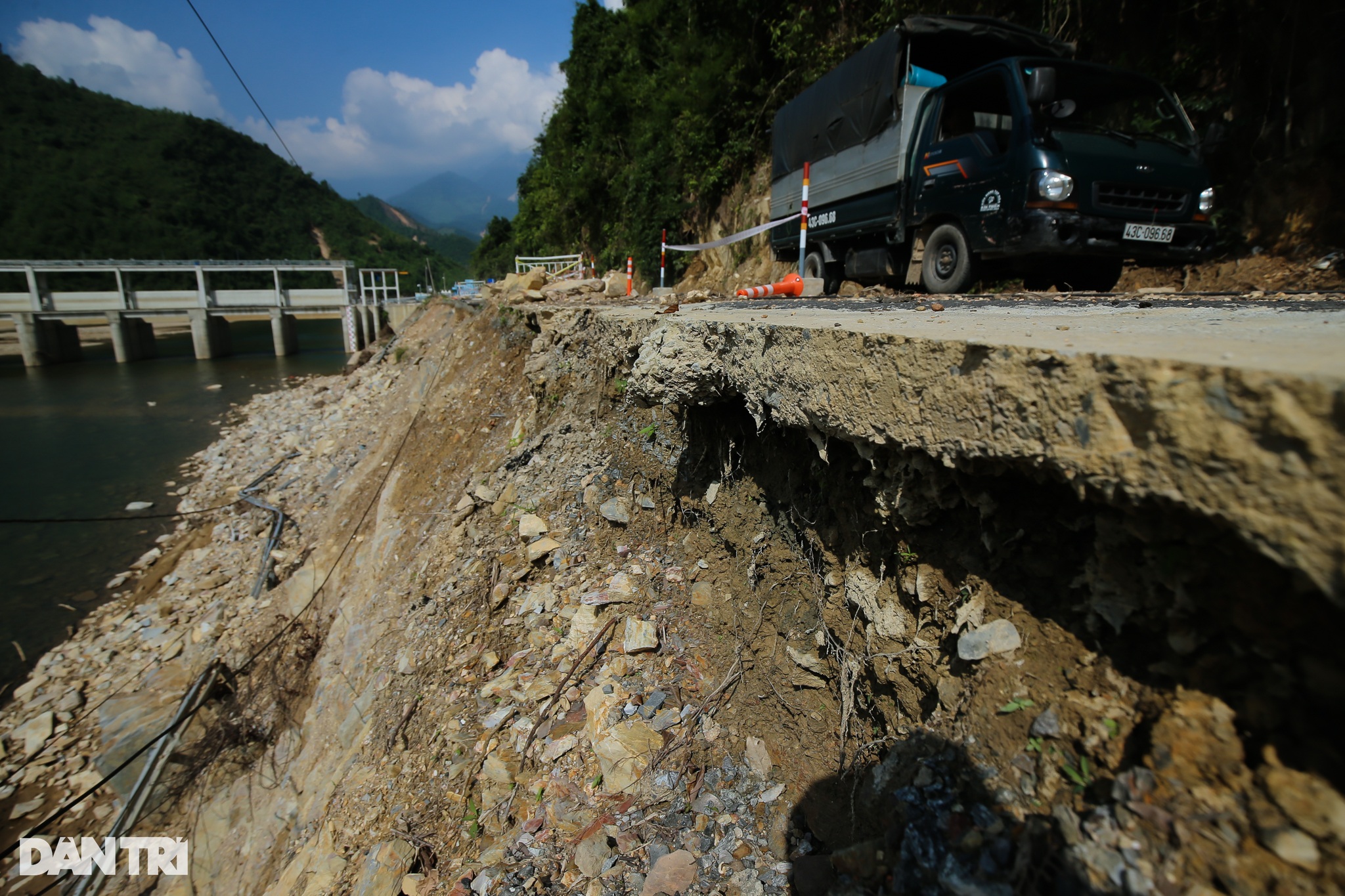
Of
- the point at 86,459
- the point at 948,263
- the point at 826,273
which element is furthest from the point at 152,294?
the point at 948,263

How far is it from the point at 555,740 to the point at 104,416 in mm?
25812

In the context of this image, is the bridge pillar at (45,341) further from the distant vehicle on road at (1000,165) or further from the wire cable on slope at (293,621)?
the distant vehicle on road at (1000,165)

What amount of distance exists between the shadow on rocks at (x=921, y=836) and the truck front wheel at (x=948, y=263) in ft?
14.3

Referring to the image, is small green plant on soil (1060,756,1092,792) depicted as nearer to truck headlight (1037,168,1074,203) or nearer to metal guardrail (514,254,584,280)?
truck headlight (1037,168,1074,203)

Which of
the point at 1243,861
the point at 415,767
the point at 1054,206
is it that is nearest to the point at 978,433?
the point at 1243,861

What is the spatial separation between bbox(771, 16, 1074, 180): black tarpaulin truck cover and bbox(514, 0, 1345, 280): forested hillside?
1.58 meters

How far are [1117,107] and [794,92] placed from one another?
756 centimetres

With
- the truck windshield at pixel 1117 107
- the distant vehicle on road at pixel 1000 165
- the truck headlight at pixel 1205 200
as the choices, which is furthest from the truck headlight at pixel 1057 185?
the truck headlight at pixel 1205 200

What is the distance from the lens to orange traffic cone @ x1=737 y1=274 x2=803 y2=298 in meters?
6.05

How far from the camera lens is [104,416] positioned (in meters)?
19.9

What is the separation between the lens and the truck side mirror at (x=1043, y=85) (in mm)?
4184

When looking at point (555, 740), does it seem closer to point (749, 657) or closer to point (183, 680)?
point (749, 657)

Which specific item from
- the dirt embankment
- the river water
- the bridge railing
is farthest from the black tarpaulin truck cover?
the bridge railing

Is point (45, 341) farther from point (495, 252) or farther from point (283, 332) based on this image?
point (495, 252)
